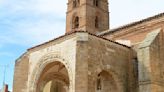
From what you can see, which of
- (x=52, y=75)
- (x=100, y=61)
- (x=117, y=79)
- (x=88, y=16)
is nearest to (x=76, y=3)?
(x=88, y=16)

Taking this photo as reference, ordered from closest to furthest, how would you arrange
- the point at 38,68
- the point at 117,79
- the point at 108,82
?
the point at 117,79 → the point at 108,82 → the point at 38,68

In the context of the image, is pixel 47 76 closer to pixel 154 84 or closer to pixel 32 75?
pixel 32 75

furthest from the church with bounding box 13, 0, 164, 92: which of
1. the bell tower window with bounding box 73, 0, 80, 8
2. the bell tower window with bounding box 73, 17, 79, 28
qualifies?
the bell tower window with bounding box 73, 0, 80, 8

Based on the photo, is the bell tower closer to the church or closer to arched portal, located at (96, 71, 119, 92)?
the church

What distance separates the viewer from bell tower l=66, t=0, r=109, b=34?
3438 centimetres

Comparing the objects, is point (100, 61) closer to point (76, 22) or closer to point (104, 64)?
point (104, 64)

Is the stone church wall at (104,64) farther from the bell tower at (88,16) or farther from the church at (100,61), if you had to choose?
the bell tower at (88,16)

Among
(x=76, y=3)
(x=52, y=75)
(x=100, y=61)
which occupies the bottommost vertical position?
(x=52, y=75)

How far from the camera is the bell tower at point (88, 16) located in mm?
34375

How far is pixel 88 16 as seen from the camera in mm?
34438

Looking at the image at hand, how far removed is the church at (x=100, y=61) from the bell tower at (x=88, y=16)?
43.6 feet

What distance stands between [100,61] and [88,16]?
18801 millimetres

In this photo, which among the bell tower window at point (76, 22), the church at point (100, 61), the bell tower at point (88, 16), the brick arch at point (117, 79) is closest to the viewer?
the church at point (100, 61)

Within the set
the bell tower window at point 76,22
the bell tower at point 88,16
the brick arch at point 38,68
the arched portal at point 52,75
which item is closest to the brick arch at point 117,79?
the arched portal at point 52,75
